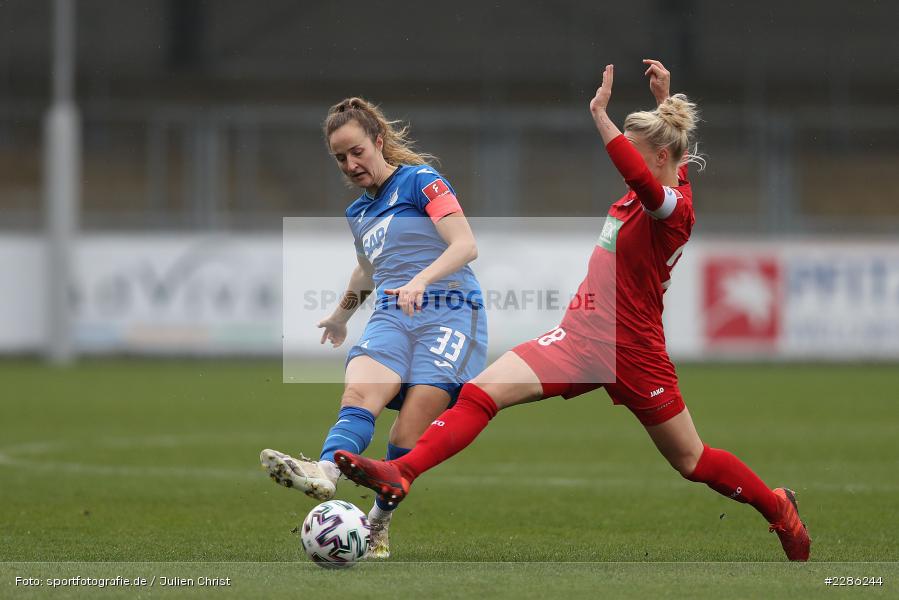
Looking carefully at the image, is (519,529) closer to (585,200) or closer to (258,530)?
(258,530)

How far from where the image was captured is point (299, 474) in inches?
204

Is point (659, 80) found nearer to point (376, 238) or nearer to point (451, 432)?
point (376, 238)

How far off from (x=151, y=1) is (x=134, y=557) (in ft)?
82.9

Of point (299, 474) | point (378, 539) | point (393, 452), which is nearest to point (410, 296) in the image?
point (299, 474)

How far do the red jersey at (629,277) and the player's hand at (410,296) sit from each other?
30.8 inches

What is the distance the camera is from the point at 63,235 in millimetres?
22453

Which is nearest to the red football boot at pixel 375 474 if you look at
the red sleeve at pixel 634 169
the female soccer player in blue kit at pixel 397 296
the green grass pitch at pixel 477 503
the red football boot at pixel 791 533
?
the green grass pitch at pixel 477 503

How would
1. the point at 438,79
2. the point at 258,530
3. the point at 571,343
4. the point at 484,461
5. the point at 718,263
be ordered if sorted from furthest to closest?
the point at 438,79, the point at 718,263, the point at 484,461, the point at 258,530, the point at 571,343

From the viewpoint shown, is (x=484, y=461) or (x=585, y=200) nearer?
(x=484, y=461)

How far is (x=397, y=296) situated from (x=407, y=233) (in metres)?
0.40

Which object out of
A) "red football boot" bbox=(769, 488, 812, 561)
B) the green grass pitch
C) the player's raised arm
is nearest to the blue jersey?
the player's raised arm

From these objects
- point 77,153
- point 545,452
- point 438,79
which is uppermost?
point 438,79

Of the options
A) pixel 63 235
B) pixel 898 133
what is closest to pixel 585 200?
pixel 898 133

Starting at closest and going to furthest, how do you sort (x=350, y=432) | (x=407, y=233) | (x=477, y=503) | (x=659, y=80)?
(x=350, y=432), (x=659, y=80), (x=407, y=233), (x=477, y=503)
